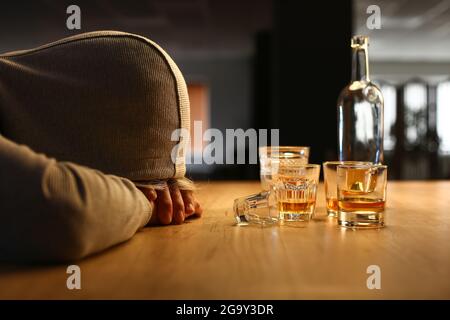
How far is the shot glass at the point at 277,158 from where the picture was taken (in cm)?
95

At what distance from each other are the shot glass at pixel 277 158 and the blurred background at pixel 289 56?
0.42ft

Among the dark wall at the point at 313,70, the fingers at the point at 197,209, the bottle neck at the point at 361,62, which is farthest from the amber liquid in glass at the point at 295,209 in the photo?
the dark wall at the point at 313,70

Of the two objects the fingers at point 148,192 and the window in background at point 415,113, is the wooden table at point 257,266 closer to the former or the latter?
the fingers at point 148,192

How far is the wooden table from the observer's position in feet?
1.53

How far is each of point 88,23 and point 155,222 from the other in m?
5.39

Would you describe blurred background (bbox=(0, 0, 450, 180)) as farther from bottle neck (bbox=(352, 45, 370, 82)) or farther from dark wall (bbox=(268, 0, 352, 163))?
bottle neck (bbox=(352, 45, 370, 82))

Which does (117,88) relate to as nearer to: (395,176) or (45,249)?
(45,249)

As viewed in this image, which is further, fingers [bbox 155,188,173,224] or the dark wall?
the dark wall

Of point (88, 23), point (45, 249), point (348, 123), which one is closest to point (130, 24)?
point (88, 23)

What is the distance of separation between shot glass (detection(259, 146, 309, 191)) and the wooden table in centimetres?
14

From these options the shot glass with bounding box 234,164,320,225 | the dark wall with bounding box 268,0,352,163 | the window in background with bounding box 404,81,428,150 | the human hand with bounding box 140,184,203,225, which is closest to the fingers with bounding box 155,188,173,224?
the human hand with bounding box 140,184,203,225
